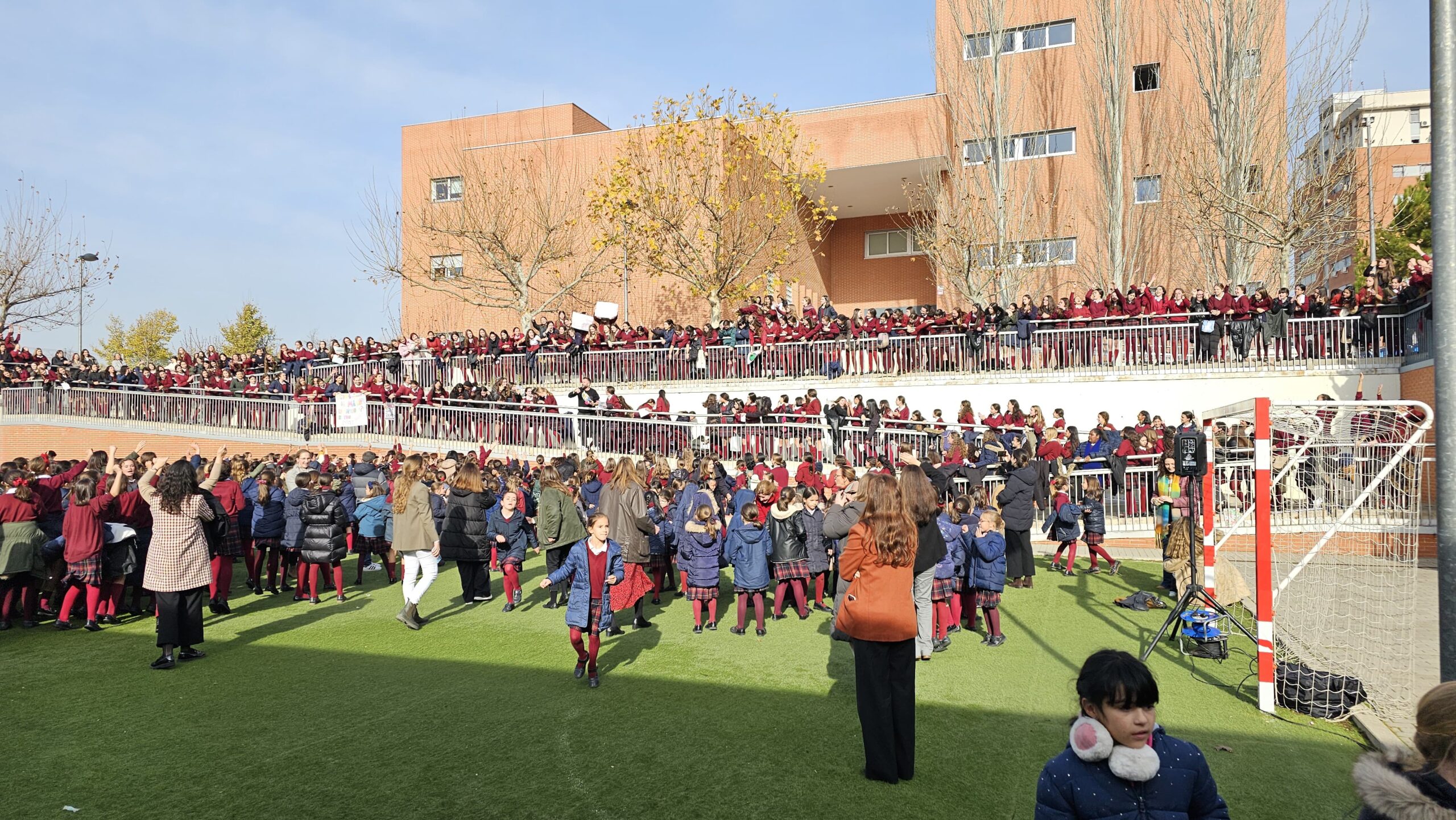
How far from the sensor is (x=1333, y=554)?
8.78 metres

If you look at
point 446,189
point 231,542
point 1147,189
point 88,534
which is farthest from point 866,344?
point 446,189

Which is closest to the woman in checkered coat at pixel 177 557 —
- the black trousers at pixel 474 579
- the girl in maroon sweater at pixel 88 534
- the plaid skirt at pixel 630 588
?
the girl in maroon sweater at pixel 88 534

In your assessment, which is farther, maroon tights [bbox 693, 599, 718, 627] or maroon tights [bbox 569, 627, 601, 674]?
maroon tights [bbox 693, 599, 718, 627]

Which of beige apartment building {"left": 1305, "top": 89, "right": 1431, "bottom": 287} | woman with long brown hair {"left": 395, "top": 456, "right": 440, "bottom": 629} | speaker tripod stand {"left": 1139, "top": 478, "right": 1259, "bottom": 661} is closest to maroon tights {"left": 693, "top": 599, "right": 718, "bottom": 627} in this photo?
woman with long brown hair {"left": 395, "top": 456, "right": 440, "bottom": 629}

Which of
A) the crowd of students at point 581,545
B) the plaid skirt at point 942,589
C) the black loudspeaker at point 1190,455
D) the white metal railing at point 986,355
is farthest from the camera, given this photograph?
the white metal railing at point 986,355

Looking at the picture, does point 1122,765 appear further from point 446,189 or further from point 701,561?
point 446,189

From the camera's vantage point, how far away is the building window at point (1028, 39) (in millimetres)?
27156

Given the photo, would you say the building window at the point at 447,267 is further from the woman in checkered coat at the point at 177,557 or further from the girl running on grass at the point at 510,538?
the woman in checkered coat at the point at 177,557

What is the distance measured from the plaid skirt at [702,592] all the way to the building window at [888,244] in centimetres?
2697

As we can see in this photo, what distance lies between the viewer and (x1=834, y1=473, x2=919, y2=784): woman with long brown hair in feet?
17.5

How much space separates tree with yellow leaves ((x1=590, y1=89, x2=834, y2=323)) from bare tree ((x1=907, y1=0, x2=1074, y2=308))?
13.5 ft

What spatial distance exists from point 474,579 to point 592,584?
13.7 ft

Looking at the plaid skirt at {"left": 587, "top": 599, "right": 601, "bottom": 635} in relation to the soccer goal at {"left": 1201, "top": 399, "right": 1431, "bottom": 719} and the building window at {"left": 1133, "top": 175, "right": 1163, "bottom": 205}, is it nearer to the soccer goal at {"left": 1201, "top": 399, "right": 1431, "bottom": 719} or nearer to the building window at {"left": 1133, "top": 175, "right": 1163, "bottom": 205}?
the soccer goal at {"left": 1201, "top": 399, "right": 1431, "bottom": 719}

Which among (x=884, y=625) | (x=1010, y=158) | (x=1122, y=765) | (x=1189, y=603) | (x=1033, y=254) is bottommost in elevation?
(x=1189, y=603)
